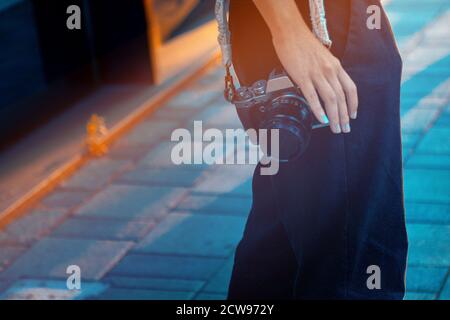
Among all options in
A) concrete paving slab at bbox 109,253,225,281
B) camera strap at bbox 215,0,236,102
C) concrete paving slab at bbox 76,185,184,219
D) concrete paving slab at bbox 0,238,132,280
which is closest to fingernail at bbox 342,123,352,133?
camera strap at bbox 215,0,236,102

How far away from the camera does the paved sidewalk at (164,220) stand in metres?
4.05

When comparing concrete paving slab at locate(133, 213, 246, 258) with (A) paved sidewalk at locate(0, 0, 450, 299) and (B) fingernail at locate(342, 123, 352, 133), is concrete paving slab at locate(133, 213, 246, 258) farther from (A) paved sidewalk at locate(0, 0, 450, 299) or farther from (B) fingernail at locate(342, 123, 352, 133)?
→ (B) fingernail at locate(342, 123, 352, 133)

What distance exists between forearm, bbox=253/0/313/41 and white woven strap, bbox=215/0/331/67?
28 mm

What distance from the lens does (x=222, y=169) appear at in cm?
532

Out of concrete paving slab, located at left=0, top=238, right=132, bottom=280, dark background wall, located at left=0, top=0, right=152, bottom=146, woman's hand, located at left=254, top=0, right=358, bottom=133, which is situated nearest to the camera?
woman's hand, located at left=254, top=0, right=358, bottom=133

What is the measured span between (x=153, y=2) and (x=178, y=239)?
4.19 m

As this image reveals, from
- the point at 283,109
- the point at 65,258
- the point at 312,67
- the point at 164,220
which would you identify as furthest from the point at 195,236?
the point at 312,67

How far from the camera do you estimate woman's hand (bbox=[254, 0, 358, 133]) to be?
91.1 inches

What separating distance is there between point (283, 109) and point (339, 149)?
22 centimetres

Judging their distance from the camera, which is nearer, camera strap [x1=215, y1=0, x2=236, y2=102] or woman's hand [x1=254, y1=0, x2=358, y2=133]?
woman's hand [x1=254, y1=0, x2=358, y2=133]

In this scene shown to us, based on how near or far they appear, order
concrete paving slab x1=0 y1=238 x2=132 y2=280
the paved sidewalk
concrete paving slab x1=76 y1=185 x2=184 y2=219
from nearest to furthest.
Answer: the paved sidewalk
concrete paving slab x1=0 y1=238 x2=132 y2=280
concrete paving slab x1=76 y1=185 x2=184 y2=219

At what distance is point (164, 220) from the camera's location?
4727mm
